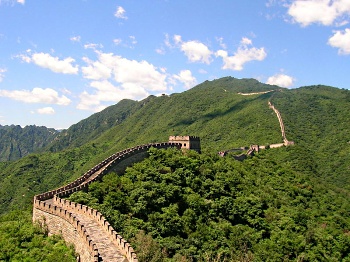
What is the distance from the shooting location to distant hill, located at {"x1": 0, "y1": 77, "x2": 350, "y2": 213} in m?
72.7

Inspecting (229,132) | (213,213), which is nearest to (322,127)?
(229,132)

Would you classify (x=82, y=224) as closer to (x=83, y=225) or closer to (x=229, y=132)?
(x=83, y=225)

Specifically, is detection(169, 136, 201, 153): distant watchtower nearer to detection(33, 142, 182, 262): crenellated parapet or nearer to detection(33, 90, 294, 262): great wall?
detection(33, 90, 294, 262): great wall

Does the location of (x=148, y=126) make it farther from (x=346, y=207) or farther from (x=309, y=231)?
(x=309, y=231)

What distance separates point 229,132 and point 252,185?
144 feet

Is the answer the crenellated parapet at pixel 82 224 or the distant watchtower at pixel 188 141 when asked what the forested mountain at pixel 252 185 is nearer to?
the crenellated parapet at pixel 82 224

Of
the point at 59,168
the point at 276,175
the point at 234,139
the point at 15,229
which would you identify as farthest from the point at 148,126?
the point at 15,229

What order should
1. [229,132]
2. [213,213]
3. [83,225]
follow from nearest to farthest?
1. [83,225]
2. [213,213]
3. [229,132]

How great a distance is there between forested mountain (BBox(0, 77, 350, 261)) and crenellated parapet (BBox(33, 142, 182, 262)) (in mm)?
2198

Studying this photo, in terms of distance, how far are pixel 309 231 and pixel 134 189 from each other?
702 inches

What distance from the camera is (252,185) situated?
44.7m

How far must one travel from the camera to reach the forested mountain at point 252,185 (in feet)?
103

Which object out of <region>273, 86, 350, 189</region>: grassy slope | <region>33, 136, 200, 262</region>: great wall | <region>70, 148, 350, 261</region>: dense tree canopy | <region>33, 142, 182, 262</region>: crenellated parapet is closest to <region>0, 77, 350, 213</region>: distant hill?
<region>273, 86, 350, 189</region>: grassy slope

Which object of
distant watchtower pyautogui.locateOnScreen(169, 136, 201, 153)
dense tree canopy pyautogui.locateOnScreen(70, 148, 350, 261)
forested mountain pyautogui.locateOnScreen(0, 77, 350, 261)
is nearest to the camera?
dense tree canopy pyautogui.locateOnScreen(70, 148, 350, 261)
